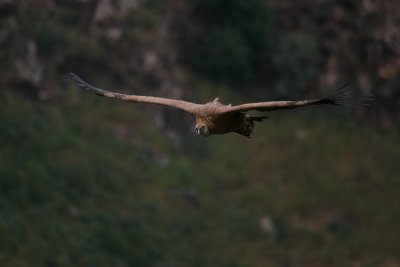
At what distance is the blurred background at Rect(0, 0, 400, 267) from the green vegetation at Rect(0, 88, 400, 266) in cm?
4

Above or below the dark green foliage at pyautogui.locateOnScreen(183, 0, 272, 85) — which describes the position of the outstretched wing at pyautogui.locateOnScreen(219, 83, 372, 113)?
below

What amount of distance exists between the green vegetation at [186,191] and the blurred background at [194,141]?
45 mm

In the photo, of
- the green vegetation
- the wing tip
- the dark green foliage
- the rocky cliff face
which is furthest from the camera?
the dark green foliage

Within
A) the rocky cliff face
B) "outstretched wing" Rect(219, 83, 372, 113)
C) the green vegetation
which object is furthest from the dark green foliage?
"outstretched wing" Rect(219, 83, 372, 113)

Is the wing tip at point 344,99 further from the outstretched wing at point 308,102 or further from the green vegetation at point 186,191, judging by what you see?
the green vegetation at point 186,191

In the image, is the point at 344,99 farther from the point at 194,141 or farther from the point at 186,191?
the point at 194,141

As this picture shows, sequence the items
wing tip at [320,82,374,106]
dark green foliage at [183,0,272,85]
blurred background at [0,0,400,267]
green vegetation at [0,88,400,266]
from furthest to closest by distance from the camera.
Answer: dark green foliage at [183,0,272,85] → blurred background at [0,0,400,267] → green vegetation at [0,88,400,266] → wing tip at [320,82,374,106]

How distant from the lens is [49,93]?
110 feet

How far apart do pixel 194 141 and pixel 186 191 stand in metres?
2.54

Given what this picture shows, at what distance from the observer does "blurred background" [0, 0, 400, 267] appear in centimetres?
3116

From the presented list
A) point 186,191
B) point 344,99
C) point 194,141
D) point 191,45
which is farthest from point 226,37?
point 344,99

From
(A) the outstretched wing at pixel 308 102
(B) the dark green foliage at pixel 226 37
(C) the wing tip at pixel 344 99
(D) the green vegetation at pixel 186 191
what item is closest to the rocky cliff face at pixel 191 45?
(B) the dark green foliage at pixel 226 37

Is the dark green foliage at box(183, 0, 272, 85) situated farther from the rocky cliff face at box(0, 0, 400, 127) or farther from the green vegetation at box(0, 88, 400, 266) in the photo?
the green vegetation at box(0, 88, 400, 266)

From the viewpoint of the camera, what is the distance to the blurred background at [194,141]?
31156 millimetres
